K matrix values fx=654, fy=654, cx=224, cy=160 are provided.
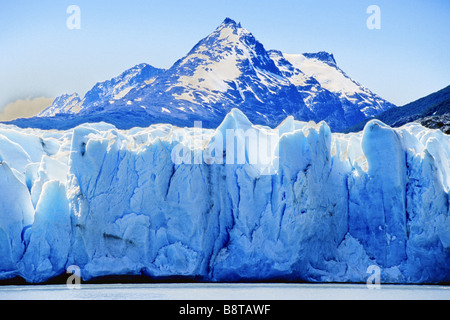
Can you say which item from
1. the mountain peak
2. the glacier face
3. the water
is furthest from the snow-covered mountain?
the water

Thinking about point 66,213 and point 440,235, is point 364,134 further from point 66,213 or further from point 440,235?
point 66,213

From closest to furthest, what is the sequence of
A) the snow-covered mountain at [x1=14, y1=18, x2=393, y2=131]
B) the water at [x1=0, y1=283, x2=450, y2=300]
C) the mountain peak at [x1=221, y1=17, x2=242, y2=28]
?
the water at [x1=0, y1=283, x2=450, y2=300], the snow-covered mountain at [x1=14, y1=18, x2=393, y2=131], the mountain peak at [x1=221, y1=17, x2=242, y2=28]

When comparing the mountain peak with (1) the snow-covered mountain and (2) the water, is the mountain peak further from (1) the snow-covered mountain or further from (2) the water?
(2) the water

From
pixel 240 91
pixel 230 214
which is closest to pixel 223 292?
pixel 230 214

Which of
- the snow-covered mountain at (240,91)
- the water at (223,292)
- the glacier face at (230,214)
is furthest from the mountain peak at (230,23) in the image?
the water at (223,292)

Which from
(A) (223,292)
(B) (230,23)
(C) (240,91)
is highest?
(B) (230,23)

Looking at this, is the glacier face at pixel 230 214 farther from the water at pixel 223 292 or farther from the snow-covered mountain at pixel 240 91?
the snow-covered mountain at pixel 240 91

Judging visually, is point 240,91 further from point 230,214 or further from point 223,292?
point 223,292
